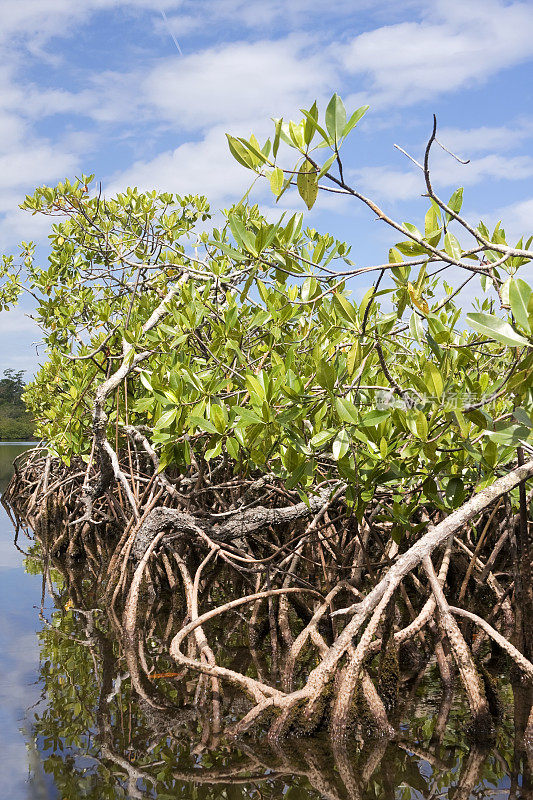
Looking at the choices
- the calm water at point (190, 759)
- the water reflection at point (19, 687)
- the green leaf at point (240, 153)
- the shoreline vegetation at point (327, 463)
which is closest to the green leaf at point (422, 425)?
the shoreline vegetation at point (327, 463)

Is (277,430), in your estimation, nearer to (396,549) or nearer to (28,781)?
(28,781)

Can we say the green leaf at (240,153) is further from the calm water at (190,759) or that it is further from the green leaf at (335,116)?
the calm water at (190,759)

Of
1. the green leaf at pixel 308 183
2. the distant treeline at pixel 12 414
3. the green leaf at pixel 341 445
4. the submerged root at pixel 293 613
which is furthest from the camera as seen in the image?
the distant treeline at pixel 12 414

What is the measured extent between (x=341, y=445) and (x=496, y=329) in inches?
28.2

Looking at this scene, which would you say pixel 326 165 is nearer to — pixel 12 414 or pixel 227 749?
pixel 227 749

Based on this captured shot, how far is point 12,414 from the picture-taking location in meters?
40.9

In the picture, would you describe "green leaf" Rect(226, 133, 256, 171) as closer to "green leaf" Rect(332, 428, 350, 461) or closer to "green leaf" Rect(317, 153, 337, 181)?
"green leaf" Rect(317, 153, 337, 181)

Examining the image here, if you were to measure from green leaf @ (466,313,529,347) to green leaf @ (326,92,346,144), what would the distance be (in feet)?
1.83

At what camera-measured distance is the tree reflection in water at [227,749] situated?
6.63ft

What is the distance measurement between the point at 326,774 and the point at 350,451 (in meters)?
1.01

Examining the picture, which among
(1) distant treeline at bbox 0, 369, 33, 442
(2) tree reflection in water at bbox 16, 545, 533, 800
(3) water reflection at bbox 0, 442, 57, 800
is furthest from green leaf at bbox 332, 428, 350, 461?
(1) distant treeline at bbox 0, 369, 33, 442

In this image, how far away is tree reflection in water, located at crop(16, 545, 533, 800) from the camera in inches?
79.6

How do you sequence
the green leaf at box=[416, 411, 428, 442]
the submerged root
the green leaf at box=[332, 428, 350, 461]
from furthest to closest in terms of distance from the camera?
1. the submerged root
2. the green leaf at box=[332, 428, 350, 461]
3. the green leaf at box=[416, 411, 428, 442]

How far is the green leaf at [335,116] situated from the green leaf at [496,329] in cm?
56
